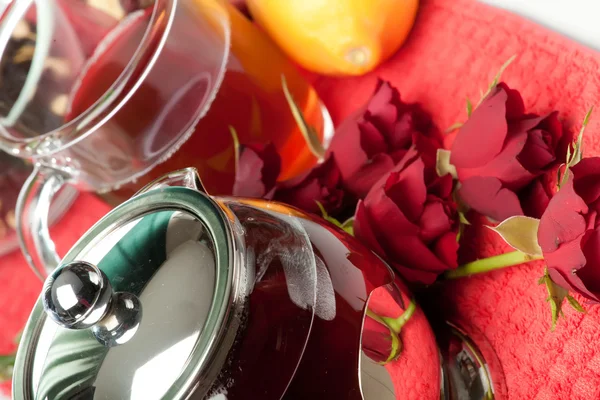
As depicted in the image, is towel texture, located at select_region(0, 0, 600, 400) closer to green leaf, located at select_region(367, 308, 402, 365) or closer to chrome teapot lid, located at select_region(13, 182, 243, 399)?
green leaf, located at select_region(367, 308, 402, 365)

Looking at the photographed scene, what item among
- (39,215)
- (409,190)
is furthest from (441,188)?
(39,215)

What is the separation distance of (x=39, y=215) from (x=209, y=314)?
1.06 feet

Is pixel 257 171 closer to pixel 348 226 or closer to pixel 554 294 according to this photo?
pixel 348 226

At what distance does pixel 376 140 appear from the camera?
383mm

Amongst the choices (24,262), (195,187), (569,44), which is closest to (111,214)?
(195,187)

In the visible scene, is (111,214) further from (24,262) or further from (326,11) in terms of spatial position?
(24,262)

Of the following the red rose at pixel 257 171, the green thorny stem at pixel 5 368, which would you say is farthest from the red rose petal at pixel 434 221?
the green thorny stem at pixel 5 368

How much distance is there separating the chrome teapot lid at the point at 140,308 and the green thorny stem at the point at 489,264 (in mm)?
164

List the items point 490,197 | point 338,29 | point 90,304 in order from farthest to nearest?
point 338,29 → point 490,197 → point 90,304

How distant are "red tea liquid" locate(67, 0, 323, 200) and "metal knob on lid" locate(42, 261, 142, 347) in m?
0.21

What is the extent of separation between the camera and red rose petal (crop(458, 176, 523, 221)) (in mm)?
307

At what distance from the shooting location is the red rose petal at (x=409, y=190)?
1.04ft

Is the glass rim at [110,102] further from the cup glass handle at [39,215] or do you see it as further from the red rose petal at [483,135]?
the red rose petal at [483,135]

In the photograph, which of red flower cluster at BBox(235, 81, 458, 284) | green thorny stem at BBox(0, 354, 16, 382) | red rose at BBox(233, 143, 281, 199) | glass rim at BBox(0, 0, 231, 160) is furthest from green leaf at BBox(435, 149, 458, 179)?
green thorny stem at BBox(0, 354, 16, 382)
